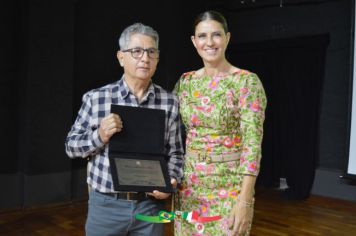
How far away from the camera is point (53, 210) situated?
379 cm

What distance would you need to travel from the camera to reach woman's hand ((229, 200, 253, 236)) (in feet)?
4.15

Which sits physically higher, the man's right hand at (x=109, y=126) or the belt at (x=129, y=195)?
the man's right hand at (x=109, y=126)

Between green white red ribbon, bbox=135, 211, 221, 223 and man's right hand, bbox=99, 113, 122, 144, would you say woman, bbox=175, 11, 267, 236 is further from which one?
man's right hand, bbox=99, 113, 122, 144

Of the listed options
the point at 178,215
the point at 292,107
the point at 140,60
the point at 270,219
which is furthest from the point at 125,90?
the point at 292,107

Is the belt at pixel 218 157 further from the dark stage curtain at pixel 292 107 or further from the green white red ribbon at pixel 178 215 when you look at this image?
the dark stage curtain at pixel 292 107

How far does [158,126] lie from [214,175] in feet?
0.99

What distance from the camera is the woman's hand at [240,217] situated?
126cm

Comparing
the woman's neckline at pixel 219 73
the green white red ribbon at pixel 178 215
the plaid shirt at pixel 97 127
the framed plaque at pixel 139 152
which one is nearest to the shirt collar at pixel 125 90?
the plaid shirt at pixel 97 127

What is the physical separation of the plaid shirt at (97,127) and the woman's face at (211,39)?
220 mm

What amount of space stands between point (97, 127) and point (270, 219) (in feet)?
9.34

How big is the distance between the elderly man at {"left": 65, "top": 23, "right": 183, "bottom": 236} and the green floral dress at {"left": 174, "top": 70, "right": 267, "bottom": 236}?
0.10 m

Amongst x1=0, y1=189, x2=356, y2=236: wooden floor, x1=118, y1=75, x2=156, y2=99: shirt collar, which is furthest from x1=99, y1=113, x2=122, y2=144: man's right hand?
x1=0, y1=189, x2=356, y2=236: wooden floor

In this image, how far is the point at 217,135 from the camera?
1.36 metres

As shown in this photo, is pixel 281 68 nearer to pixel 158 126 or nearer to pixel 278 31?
pixel 278 31
